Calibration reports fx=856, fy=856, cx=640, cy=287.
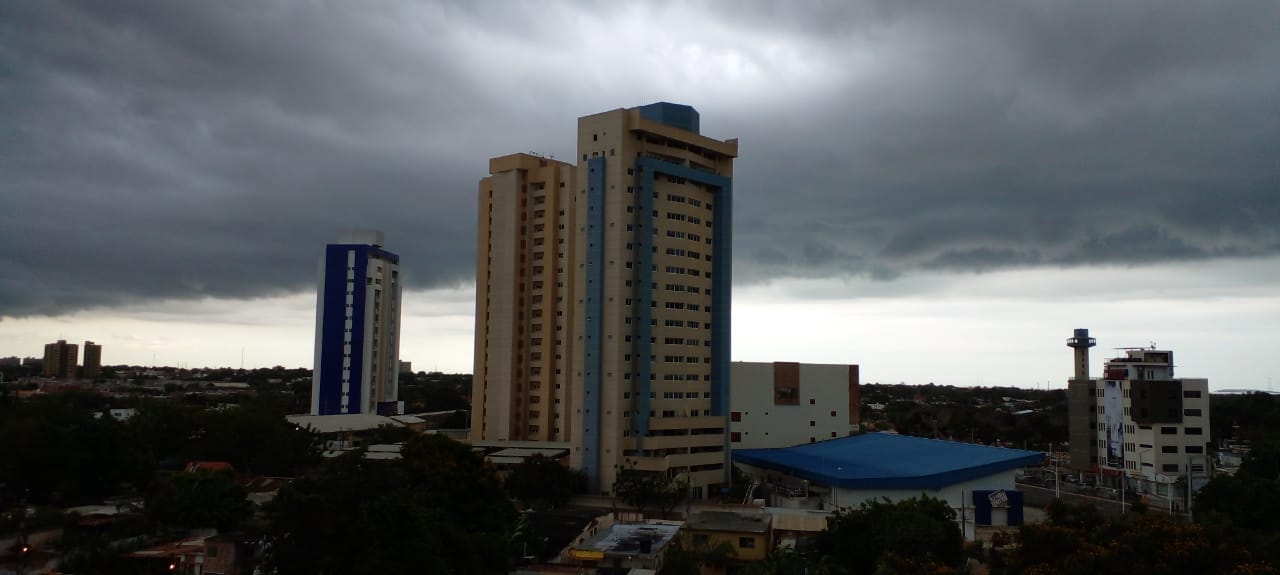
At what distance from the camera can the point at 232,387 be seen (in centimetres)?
17388

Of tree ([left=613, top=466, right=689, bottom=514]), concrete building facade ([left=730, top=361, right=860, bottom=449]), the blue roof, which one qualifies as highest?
concrete building facade ([left=730, top=361, right=860, bottom=449])

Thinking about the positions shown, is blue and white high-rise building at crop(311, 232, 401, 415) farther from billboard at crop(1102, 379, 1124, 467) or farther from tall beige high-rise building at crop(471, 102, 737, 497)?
billboard at crop(1102, 379, 1124, 467)

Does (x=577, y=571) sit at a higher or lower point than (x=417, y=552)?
lower

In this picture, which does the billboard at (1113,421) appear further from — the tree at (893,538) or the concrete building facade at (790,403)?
the tree at (893,538)

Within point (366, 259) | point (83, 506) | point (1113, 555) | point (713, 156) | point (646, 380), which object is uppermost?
point (713, 156)

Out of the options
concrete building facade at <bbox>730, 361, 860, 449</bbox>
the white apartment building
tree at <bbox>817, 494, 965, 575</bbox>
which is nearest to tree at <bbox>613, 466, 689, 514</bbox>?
concrete building facade at <bbox>730, 361, 860, 449</bbox>

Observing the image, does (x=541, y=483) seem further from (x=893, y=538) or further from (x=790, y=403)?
(x=790, y=403)

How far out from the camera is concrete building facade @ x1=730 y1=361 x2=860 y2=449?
76.2 meters

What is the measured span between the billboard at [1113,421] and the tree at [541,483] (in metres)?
46.2

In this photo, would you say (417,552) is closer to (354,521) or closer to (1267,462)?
(354,521)

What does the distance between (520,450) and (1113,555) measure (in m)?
48.4

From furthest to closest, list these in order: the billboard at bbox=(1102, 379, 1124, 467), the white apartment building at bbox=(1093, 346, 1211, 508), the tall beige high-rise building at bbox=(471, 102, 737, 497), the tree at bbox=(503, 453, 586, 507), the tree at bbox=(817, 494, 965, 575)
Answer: the billboard at bbox=(1102, 379, 1124, 467) → the white apartment building at bbox=(1093, 346, 1211, 508) → the tall beige high-rise building at bbox=(471, 102, 737, 497) → the tree at bbox=(503, 453, 586, 507) → the tree at bbox=(817, 494, 965, 575)

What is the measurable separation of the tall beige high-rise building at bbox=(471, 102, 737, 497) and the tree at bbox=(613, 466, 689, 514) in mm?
1702

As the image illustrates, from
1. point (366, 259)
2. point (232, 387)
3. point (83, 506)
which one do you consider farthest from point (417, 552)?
point (232, 387)
